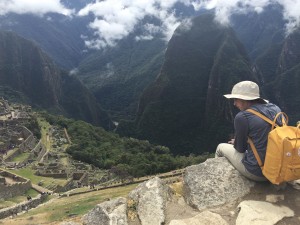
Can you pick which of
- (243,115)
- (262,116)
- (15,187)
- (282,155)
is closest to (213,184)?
(243,115)

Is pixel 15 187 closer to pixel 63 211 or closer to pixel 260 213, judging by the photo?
pixel 63 211

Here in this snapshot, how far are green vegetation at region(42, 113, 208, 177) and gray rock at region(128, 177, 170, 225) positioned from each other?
30.0 m

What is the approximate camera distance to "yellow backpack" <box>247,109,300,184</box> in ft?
25.1

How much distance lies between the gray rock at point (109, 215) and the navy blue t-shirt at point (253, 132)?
8.59 ft

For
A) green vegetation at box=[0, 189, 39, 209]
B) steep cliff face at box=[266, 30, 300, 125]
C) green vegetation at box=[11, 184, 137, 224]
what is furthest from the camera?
steep cliff face at box=[266, 30, 300, 125]

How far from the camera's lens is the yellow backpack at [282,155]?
25.1ft

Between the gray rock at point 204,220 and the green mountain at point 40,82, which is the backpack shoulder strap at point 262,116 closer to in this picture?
the gray rock at point 204,220

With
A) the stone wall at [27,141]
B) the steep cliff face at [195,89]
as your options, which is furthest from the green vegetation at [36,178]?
the steep cliff face at [195,89]

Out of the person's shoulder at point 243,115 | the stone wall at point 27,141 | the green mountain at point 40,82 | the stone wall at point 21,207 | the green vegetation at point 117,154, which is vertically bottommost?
the green vegetation at point 117,154

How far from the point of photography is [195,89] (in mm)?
152625

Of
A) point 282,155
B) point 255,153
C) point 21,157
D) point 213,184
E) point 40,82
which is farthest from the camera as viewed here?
point 40,82

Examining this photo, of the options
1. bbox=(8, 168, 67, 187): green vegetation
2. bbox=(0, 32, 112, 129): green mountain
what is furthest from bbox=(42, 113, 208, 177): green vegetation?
bbox=(0, 32, 112, 129): green mountain

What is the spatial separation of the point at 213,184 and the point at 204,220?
3.74 feet

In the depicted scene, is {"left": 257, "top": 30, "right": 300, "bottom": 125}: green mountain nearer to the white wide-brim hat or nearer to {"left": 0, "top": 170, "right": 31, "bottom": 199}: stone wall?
{"left": 0, "top": 170, "right": 31, "bottom": 199}: stone wall
